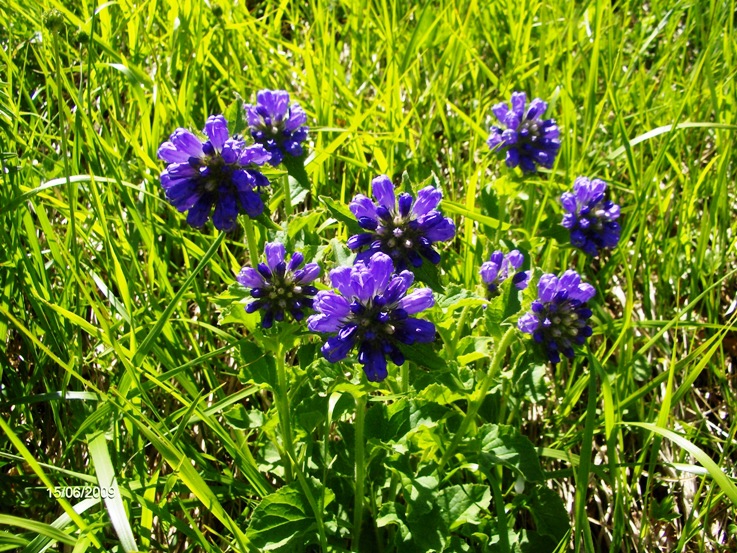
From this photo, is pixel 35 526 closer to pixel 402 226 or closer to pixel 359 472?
pixel 359 472

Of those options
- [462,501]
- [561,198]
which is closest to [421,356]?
[462,501]

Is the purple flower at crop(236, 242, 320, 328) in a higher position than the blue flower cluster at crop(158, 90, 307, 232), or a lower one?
lower

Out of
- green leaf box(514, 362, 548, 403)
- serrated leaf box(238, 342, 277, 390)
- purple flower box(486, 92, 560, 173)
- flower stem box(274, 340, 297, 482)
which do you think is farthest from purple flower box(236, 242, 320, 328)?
purple flower box(486, 92, 560, 173)

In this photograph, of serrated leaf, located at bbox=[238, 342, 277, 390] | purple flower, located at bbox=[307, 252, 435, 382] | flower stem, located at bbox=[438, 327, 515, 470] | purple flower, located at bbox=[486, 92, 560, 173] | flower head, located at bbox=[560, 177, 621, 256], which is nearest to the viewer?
purple flower, located at bbox=[307, 252, 435, 382]

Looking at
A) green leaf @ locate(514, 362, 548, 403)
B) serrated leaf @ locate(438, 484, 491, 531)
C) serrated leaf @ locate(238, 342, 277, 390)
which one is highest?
serrated leaf @ locate(238, 342, 277, 390)

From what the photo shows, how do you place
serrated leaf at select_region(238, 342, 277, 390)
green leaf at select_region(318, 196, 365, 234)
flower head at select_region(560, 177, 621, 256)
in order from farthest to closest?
flower head at select_region(560, 177, 621, 256)
serrated leaf at select_region(238, 342, 277, 390)
green leaf at select_region(318, 196, 365, 234)

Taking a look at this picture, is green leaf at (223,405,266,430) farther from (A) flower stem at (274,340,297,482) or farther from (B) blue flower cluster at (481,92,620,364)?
(B) blue flower cluster at (481,92,620,364)

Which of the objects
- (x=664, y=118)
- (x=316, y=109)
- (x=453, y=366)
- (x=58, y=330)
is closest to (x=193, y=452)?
(x=58, y=330)
